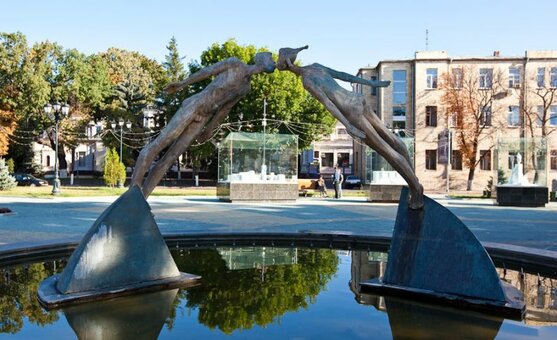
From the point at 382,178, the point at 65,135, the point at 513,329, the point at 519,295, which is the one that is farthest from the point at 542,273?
the point at 65,135

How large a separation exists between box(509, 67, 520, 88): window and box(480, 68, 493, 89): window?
1767 mm

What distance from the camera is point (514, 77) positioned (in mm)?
41688

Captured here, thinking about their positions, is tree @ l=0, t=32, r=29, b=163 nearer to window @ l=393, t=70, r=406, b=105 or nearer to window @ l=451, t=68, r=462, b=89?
window @ l=393, t=70, r=406, b=105

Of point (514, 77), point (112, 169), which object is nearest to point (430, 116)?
point (514, 77)

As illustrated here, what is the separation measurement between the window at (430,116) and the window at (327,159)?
25.7 meters

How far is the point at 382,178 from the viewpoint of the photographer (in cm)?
2611

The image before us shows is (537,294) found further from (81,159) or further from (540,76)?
(81,159)

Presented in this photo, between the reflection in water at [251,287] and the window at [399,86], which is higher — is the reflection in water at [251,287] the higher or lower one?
the lower one

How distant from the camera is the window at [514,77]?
41562mm

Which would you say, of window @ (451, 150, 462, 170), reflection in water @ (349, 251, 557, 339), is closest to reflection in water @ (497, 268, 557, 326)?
reflection in water @ (349, 251, 557, 339)

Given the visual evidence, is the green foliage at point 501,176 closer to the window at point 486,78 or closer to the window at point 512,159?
the window at point 512,159

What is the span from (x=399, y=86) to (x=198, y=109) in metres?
39.3

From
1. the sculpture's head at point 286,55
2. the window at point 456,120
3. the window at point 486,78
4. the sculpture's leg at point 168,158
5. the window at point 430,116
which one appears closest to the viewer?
the sculpture's head at point 286,55

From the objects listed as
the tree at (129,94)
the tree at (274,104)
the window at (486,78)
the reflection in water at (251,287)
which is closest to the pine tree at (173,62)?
the tree at (129,94)
